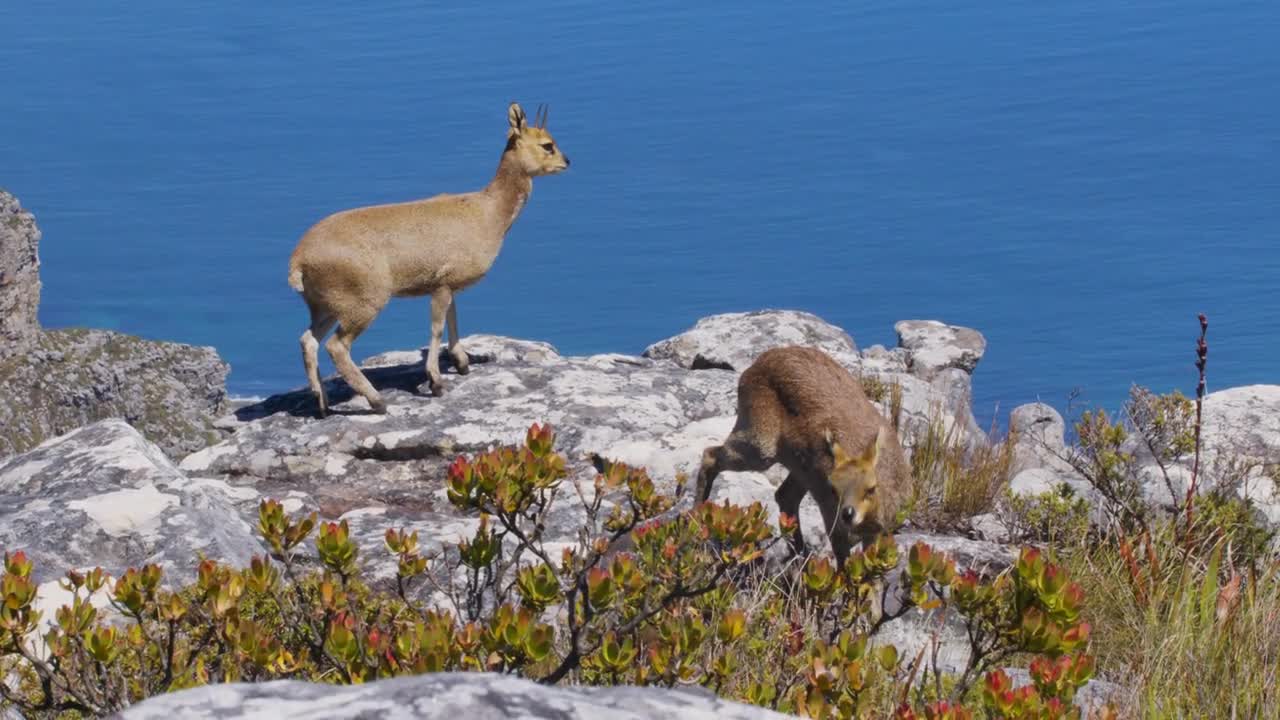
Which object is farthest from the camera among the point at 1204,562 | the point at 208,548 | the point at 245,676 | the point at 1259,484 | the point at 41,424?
the point at 41,424

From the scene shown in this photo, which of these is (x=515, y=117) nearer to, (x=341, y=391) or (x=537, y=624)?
(x=341, y=391)

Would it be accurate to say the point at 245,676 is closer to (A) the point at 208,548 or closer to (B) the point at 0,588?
(B) the point at 0,588

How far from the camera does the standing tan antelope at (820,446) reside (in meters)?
6.33

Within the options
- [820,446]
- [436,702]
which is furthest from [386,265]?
[436,702]

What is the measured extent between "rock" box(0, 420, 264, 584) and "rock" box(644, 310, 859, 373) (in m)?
5.45

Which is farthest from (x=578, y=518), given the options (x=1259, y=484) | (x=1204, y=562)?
(x=1259, y=484)

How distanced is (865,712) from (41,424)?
74.6 ft

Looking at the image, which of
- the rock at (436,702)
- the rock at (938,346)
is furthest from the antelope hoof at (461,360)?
the rock at (436,702)

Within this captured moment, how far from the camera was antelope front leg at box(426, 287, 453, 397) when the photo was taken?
10094mm

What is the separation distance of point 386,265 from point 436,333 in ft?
1.85

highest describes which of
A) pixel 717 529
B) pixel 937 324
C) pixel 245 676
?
pixel 937 324

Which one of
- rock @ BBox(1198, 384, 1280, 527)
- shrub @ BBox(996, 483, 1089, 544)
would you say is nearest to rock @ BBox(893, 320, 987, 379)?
rock @ BBox(1198, 384, 1280, 527)

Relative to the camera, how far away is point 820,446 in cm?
666

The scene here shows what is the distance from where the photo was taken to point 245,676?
402cm
